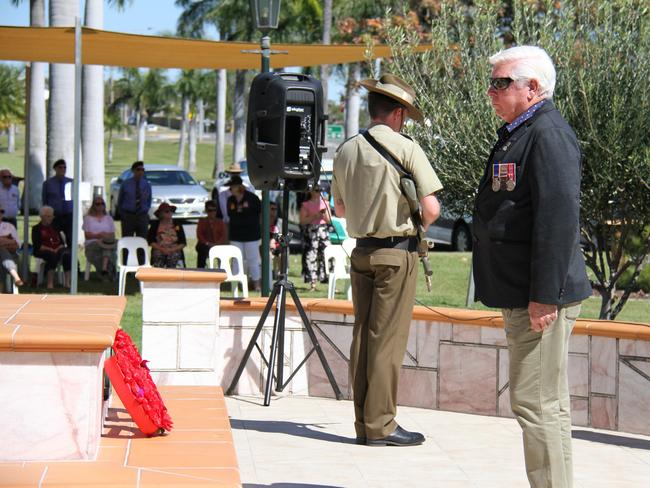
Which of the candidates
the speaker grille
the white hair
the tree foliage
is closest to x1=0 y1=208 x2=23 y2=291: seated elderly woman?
the tree foliage

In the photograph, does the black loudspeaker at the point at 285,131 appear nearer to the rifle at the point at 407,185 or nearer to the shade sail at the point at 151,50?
the rifle at the point at 407,185

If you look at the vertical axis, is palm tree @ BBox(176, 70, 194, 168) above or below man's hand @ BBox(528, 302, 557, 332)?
above

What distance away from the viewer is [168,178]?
31.3 meters

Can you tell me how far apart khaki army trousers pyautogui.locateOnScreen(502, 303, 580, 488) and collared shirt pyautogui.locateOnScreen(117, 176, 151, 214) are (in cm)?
1323

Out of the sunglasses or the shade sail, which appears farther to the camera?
the shade sail

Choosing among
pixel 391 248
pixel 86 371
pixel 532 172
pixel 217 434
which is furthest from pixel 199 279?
pixel 532 172

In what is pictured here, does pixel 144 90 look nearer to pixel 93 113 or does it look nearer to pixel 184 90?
pixel 184 90

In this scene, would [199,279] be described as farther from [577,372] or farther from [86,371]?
[86,371]

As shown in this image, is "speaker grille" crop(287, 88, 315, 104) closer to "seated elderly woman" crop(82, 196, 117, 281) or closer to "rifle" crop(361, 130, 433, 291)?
"rifle" crop(361, 130, 433, 291)

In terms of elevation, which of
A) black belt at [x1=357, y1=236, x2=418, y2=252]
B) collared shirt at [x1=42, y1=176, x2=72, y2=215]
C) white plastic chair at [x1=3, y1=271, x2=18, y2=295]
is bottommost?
white plastic chair at [x1=3, y1=271, x2=18, y2=295]

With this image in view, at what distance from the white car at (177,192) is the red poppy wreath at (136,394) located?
23161mm

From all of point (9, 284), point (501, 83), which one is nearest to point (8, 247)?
point (9, 284)

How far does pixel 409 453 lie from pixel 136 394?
74.2 inches

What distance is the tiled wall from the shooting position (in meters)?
7.23
